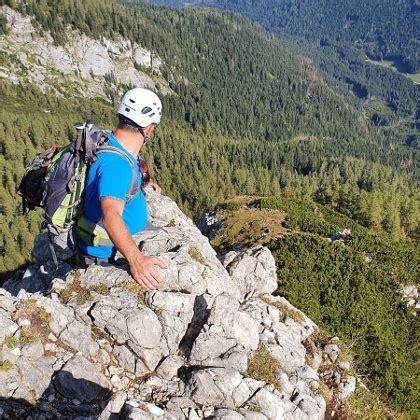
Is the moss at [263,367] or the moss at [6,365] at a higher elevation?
the moss at [6,365]

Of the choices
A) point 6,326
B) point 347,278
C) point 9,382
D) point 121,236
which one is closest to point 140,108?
point 121,236

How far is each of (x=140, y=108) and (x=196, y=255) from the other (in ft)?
20.0

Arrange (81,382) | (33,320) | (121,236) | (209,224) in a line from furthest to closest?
(209,224) < (33,320) < (81,382) < (121,236)

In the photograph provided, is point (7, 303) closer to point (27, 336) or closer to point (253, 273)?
point (27, 336)

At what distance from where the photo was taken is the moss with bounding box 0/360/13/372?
10227 mm

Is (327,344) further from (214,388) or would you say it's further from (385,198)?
(385,198)

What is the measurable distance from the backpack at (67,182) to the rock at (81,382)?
348cm

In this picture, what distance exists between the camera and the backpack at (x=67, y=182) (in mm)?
10648

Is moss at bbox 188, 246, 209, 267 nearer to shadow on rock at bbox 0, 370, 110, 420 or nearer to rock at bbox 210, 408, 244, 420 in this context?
shadow on rock at bbox 0, 370, 110, 420

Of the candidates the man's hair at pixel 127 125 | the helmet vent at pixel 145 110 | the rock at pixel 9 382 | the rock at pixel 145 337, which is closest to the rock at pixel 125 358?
the rock at pixel 145 337

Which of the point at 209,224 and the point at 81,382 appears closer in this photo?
the point at 81,382

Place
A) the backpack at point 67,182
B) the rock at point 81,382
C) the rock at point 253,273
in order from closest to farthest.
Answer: the rock at point 81,382
the backpack at point 67,182
the rock at point 253,273

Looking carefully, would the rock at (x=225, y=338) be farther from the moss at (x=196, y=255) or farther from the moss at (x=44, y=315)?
the moss at (x=44, y=315)

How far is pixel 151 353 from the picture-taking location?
1175 cm
